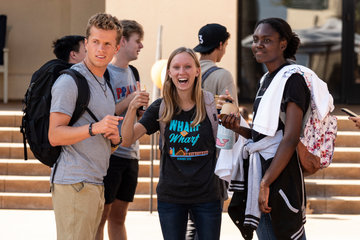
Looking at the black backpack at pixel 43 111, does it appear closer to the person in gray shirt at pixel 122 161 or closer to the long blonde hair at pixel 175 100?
the long blonde hair at pixel 175 100

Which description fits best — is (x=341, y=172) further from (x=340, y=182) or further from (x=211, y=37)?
(x=211, y=37)

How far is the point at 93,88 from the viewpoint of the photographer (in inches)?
163

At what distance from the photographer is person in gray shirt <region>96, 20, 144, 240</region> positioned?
5387mm

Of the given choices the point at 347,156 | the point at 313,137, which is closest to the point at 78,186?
the point at 313,137

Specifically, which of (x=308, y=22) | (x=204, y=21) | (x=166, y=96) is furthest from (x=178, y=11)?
(x=166, y=96)

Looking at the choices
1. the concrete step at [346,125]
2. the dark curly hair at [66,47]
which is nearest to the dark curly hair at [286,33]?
the dark curly hair at [66,47]

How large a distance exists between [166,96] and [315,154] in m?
1.08

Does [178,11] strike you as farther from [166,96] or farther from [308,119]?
[308,119]

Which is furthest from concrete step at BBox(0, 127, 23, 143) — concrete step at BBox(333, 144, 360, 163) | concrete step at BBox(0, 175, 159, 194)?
concrete step at BBox(333, 144, 360, 163)

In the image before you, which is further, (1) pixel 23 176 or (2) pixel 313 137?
(1) pixel 23 176

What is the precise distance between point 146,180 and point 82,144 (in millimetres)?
4986

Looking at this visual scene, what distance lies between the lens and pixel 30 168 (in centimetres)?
929

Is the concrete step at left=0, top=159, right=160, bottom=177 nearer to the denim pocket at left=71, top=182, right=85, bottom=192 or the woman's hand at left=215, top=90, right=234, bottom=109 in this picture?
the woman's hand at left=215, top=90, right=234, bottom=109

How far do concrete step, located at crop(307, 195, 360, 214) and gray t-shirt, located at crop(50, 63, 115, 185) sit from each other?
4914 mm
